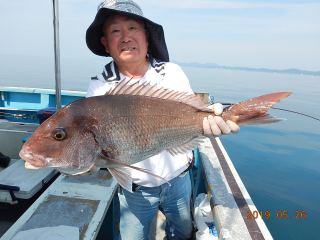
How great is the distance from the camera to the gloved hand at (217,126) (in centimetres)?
186

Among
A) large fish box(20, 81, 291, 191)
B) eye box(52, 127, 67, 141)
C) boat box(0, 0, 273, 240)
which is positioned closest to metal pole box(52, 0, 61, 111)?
boat box(0, 0, 273, 240)

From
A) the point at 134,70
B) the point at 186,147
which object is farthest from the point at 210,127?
the point at 134,70

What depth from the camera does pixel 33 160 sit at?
56.4 inches

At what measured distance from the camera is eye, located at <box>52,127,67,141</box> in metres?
1.52

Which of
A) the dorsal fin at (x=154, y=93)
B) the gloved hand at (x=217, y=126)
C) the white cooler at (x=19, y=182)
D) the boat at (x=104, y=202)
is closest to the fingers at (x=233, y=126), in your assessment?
the gloved hand at (x=217, y=126)

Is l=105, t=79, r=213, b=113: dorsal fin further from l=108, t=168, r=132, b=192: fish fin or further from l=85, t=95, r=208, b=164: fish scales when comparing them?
l=108, t=168, r=132, b=192: fish fin

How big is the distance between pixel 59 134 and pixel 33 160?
0.24 meters

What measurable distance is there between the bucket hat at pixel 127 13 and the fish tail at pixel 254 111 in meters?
1.21

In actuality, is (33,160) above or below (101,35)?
below

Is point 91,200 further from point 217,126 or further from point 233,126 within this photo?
point 233,126

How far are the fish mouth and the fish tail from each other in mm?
1568

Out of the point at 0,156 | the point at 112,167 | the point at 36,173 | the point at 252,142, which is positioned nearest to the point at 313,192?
the point at 252,142

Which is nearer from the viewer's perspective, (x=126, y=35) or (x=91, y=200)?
(x=126, y=35)

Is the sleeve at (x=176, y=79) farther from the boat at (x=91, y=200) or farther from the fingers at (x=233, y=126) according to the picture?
the boat at (x=91, y=200)
